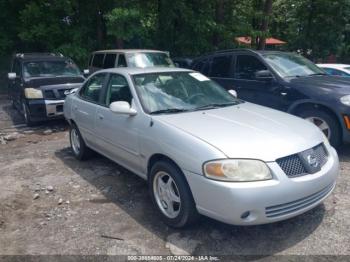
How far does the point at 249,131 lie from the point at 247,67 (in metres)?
3.78

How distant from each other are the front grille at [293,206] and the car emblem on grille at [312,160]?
0.28 m

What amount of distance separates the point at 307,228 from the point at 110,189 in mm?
2530

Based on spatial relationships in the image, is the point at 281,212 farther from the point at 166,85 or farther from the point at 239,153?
the point at 166,85

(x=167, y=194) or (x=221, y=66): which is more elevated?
(x=221, y=66)

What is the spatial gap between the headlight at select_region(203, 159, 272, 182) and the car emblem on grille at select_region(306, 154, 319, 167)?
52 centimetres

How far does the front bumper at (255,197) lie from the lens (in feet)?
9.90

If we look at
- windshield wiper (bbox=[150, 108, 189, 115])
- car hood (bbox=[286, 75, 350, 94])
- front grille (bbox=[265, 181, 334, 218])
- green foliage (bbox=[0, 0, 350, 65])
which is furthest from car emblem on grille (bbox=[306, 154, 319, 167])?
green foliage (bbox=[0, 0, 350, 65])

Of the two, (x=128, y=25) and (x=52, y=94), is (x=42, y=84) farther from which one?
(x=128, y=25)

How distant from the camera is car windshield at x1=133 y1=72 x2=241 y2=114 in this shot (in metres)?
4.17

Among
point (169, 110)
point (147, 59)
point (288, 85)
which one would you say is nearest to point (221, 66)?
point (288, 85)

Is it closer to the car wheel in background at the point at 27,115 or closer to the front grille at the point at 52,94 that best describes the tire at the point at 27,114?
the car wheel in background at the point at 27,115

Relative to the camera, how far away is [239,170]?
3.09 metres

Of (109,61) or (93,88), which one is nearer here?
(93,88)

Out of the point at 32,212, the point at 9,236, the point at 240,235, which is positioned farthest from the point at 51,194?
the point at 240,235
